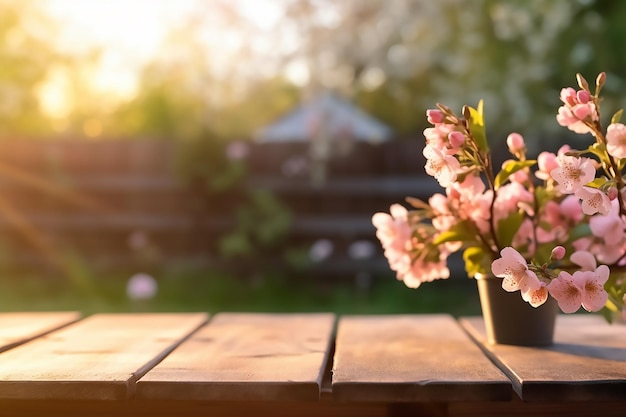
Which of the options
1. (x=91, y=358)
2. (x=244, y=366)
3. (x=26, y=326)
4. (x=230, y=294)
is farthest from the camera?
(x=230, y=294)

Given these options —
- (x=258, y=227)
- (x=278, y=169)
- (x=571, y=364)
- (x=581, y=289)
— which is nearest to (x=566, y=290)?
(x=581, y=289)

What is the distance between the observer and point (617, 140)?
1.40 m

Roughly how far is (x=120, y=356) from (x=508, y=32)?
6.06 m

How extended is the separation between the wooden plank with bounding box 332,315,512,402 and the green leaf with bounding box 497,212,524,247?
0.81 feet

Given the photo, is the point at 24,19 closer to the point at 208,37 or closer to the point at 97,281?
the point at 208,37

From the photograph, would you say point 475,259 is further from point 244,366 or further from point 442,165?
point 244,366

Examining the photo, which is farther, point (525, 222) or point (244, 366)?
point (525, 222)

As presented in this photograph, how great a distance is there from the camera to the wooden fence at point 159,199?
6.44m

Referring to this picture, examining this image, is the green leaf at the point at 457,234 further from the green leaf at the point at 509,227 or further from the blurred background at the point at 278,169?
the blurred background at the point at 278,169

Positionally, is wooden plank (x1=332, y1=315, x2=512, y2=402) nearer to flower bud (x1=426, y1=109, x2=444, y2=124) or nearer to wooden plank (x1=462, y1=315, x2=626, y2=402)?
wooden plank (x1=462, y1=315, x2=626, y2=402)

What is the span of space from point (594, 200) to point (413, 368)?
45 centimetres

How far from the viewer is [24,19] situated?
11.7m

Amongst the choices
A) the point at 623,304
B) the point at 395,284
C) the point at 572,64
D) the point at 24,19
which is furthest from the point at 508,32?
the point at 24,19

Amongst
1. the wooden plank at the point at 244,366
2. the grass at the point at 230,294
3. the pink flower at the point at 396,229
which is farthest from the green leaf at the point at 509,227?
the grass at the point at 230,294
